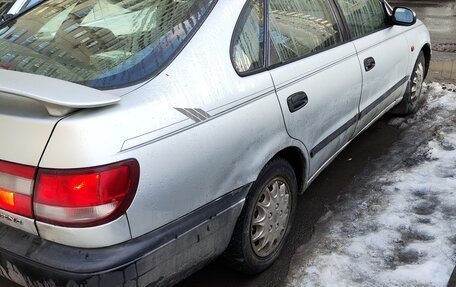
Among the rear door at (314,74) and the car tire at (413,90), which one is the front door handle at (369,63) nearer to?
the rear door at (314,74)

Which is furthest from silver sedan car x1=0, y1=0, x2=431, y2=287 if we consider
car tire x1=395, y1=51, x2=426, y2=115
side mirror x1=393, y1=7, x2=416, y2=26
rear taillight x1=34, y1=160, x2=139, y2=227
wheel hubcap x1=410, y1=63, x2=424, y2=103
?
wheel hubcap x1=410, y1=63, x2=424, y2=103

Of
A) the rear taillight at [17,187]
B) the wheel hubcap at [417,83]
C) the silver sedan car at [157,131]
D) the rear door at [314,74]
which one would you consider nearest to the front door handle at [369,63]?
the rear door at [314,74]

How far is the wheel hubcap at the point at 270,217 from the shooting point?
2.74m

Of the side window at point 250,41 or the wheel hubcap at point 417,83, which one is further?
the wheel hubcap at point 417,83

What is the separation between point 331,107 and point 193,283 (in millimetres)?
1394

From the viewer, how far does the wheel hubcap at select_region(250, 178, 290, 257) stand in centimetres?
274

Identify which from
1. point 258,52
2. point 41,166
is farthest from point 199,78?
point 41,166

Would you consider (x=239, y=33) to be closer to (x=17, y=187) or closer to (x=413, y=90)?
(x=17, y=187)

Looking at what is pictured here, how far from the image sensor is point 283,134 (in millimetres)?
2711

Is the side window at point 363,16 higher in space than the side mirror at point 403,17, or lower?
higher

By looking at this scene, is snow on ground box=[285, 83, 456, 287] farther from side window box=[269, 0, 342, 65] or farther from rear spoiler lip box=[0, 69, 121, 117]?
rear spoiler lip box=[0, 69, 121, 117]

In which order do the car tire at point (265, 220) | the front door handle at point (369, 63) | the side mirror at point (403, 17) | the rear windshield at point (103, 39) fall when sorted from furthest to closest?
the side mirror at point (403, 17)
the front door handle at point (369, 63)
the car tire at point (265, 220)
the rear windshield at point (103, 39)

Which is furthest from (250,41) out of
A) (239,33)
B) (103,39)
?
(103,39)

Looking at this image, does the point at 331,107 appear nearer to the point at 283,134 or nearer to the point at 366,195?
the point at 283,134
